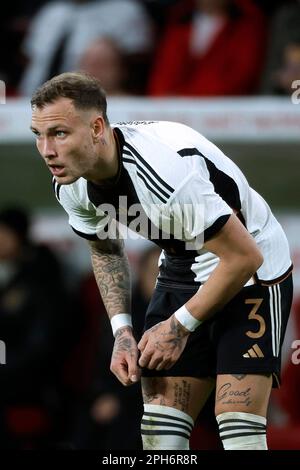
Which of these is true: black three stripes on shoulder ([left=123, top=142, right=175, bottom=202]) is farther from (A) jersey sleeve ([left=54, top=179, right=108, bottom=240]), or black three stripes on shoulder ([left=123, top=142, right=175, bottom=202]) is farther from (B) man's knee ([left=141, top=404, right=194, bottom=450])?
(B) man's knee ([left=141, top=404, right=194, bottom=450])

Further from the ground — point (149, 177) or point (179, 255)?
point (149, 177)

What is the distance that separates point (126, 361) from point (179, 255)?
54 cm

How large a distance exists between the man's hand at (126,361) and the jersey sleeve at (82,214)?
1.69ft

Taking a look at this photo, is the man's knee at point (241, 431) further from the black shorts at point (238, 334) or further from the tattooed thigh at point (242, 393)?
the black shorts at point (238, 334)

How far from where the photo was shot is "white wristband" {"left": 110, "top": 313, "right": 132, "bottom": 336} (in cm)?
599

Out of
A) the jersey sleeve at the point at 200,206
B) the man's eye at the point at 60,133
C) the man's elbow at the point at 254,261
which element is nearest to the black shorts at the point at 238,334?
the man's elbow at the point at 254,261

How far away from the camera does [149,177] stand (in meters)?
5.29

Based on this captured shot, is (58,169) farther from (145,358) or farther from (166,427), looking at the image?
(166,427)

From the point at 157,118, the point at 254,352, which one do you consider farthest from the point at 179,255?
the point at 157,118

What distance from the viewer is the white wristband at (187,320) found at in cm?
544

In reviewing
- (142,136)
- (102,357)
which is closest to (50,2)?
(102,357)

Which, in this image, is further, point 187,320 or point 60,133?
point 187,320

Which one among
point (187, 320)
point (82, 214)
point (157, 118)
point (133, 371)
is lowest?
point (133, 371)
